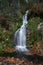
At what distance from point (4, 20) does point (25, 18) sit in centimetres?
168

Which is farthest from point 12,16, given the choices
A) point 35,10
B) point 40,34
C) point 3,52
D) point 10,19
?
point 3,52

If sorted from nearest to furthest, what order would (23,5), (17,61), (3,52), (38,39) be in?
(17,61) < (3,52) < (38,39) < (23,5)

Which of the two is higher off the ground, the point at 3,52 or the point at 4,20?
→ the point at 4,20

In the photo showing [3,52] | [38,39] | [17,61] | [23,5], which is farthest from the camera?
[23,5]

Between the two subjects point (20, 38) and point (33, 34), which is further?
point (20, 38)

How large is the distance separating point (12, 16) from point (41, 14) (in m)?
2.53

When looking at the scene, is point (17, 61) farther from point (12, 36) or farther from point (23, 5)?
point (23, 5)

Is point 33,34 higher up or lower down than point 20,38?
higher up

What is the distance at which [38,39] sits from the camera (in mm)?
16125

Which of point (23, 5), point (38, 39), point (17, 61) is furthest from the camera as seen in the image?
point (23, 5)

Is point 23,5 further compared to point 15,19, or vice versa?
Answer: point 23,5

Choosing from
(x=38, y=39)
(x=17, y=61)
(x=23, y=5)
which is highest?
(x=23, y=5)

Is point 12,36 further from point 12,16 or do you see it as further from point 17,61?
point 17,61

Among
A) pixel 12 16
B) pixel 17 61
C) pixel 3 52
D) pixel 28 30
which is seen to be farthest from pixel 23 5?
pixel 17 61
